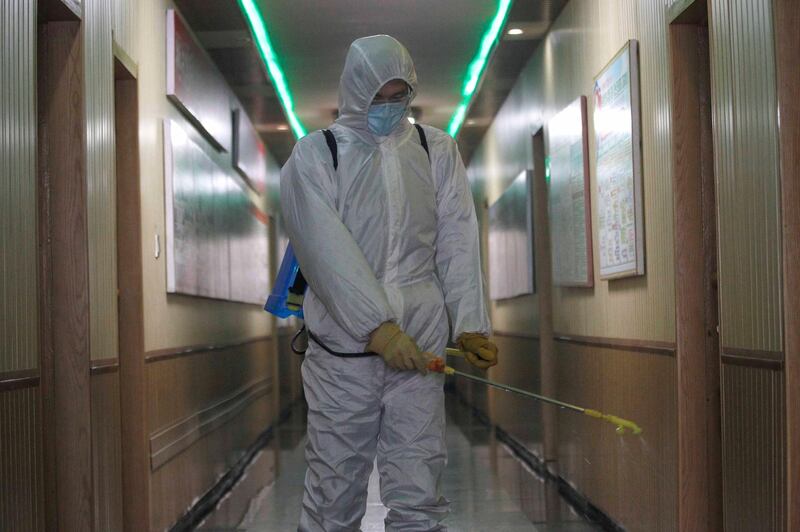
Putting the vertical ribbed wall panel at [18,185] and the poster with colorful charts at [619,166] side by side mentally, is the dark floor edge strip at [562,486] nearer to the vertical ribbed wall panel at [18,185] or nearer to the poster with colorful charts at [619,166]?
the poster with colorful charts at [619,166]

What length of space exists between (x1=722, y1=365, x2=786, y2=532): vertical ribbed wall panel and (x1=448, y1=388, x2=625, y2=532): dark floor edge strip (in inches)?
62.5

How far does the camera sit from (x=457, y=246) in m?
2.83

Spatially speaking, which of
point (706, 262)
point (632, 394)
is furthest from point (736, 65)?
point (632, 394)

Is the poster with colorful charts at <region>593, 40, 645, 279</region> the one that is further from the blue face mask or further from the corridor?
the blue face mask

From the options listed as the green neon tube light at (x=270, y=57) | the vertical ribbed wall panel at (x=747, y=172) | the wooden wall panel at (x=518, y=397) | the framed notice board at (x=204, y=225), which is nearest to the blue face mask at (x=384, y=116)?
the vertical ribbed wall panel at (x=747, y=172)

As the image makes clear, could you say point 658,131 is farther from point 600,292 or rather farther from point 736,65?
point 600,292

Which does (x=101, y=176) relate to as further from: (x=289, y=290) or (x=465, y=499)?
(x=465, y=499)

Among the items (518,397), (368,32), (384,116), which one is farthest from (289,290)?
(518,397)

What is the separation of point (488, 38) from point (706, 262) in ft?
11.6

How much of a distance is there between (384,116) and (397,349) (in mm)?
632

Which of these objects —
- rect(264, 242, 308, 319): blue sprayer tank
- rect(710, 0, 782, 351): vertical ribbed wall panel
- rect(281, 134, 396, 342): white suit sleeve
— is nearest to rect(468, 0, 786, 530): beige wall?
rect(710, 0, 782, 351): vertical ribbed wall panel

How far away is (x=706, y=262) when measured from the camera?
148 inches

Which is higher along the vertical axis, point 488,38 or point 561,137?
point 488,38

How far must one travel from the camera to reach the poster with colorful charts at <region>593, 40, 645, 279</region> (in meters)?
4.34
